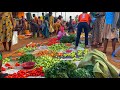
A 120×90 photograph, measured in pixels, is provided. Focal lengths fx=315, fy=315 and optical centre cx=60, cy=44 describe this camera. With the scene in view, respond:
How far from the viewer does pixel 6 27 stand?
8.80 m

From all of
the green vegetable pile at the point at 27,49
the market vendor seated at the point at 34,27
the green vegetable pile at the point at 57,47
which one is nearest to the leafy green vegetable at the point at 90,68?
the green vegetable pile at the point at 57,47

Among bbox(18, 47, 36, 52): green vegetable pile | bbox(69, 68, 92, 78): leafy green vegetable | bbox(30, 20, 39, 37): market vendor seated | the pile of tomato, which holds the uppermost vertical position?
bbox(30, 20, 39, 37): market vendor seated

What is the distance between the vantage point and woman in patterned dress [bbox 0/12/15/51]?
8.70 m

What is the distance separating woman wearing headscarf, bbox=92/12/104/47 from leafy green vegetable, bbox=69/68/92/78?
3299mm

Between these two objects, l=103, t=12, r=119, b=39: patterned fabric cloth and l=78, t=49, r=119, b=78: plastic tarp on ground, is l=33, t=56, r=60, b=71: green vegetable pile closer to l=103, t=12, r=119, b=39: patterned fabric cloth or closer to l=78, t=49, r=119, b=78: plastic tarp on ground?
l=78, t=49, r=119, b=78: plastic tarp on ground

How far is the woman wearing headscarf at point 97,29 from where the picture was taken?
9031 millimetres

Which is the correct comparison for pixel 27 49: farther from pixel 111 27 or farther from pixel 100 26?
pixel 111 27

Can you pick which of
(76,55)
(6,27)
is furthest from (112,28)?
(6,27)

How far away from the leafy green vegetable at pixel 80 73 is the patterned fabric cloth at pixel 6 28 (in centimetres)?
343

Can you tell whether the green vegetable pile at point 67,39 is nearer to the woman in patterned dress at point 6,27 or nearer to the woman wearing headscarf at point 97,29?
the woman wearing headscarf at point 97,29

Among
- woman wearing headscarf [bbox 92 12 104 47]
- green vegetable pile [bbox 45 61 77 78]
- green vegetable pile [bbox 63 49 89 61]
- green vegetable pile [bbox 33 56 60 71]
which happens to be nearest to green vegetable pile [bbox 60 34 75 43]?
woman wearing headscarf [bbox 92 12 104 47]

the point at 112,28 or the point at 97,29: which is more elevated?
the point at 112,28

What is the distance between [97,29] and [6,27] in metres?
2.67
